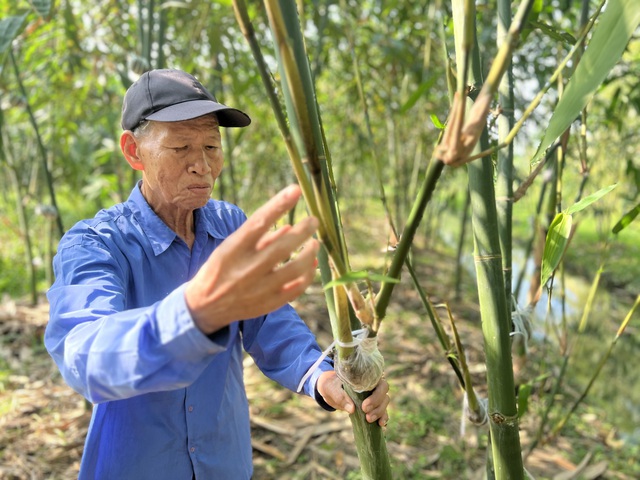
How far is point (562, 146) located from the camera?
1.02 metres

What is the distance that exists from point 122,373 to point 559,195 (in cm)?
83

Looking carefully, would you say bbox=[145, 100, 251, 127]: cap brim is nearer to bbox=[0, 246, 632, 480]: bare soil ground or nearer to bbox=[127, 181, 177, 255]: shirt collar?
bbox=[127, 181, 177, 255]: shirt collar

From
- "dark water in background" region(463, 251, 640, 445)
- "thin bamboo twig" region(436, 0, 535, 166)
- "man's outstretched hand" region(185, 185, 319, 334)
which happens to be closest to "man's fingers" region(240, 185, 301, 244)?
"man's outstretched hand" region(185, 185, 319, 334)

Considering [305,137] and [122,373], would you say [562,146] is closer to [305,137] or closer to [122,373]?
[305,137]

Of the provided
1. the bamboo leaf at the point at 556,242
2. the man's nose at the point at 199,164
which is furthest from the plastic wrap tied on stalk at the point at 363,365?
the man's nose at the point at 199,164

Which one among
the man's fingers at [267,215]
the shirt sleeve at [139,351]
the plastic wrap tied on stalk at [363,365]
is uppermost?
the man's fingers at [267,215]

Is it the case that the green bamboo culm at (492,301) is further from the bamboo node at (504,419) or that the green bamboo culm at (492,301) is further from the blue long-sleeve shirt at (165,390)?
the blue long-sleeve shirt at (165,390)

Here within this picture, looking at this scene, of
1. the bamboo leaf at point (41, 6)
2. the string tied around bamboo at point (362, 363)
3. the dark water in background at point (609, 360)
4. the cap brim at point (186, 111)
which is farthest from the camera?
the dark water in background at point (609, 360)

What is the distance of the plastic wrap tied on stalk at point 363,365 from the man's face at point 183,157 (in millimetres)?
389

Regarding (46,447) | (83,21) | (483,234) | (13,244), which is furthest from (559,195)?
(13,244)

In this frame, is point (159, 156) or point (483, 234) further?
point (159, 156)

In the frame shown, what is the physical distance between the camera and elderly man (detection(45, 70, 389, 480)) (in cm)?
47

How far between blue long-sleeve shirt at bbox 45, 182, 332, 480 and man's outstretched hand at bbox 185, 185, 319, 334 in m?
0.18

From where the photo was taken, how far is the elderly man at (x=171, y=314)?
0.47 m
